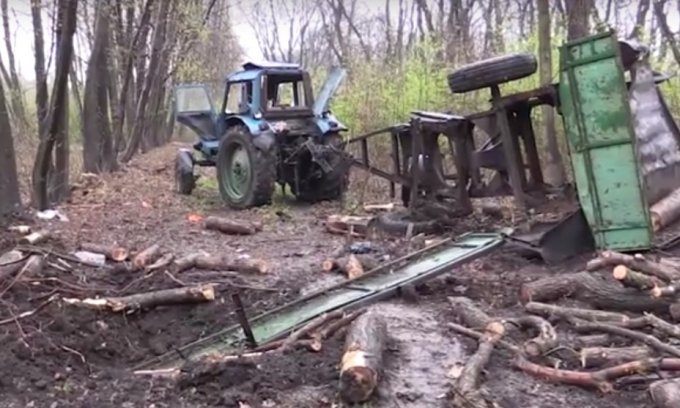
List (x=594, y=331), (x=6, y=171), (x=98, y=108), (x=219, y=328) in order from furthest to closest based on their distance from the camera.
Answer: (x=98, y=108)
(x=6, y=171)
(x=219, y=328)
(x=594, y=331)

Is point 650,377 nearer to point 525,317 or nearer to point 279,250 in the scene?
point 525,317

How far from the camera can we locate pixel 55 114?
362 inches

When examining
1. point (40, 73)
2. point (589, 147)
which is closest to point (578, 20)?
point (589, 147)

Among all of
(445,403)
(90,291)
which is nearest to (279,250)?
(90,291)

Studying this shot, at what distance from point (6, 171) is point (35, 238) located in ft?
6.20

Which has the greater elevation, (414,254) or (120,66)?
(120,66)

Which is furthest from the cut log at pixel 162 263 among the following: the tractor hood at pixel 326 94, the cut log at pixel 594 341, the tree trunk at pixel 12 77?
the tree trunk at pixel 12 77

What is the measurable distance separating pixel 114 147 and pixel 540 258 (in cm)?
962

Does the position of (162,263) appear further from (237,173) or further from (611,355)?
(237,173)

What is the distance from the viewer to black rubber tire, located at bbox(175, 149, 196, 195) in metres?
11.9

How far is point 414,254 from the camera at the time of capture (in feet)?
21.8

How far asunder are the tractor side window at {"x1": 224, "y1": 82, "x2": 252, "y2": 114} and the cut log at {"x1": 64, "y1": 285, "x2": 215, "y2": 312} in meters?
5.42

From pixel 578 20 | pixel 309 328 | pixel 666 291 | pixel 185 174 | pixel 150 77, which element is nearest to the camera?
pixel 309 328

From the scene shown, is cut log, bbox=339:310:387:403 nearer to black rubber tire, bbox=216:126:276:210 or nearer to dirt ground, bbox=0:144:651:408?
dirt ground, bbox=0:144:651:408
